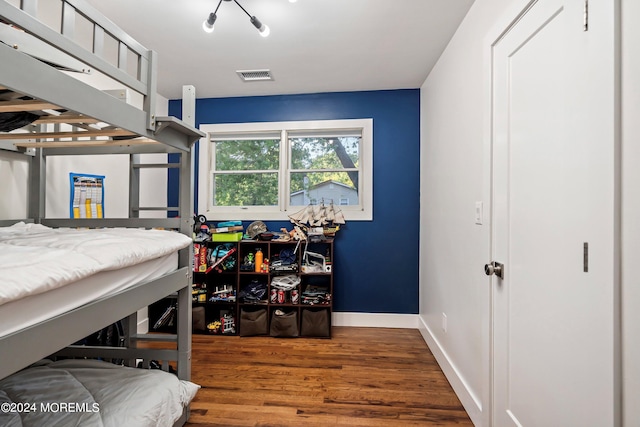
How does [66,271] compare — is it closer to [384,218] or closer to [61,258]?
[61,258]

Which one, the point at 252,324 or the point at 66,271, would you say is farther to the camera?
the point at 252,324

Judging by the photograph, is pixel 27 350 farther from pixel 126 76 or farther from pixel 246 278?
pixel 246 278

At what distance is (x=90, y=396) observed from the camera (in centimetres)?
130

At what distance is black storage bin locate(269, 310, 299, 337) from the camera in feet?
9.38

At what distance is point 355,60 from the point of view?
254 cm

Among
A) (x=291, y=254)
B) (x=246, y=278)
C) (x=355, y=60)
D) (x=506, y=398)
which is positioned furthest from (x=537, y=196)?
(x=246, y=278)

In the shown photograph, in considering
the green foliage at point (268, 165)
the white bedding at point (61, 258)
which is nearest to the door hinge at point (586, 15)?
the white bedding at point (61, 258)

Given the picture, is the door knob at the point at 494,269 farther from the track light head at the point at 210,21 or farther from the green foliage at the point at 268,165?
the track light head at the point at 210,21

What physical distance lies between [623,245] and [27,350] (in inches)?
63.2

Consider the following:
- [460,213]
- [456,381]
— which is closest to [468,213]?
[460,213]

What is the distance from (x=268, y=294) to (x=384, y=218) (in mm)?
1442

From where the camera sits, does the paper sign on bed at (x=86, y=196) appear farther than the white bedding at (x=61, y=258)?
Yes

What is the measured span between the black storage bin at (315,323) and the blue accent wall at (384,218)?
1.28 feet

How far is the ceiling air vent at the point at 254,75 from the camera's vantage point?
9.02 feet
